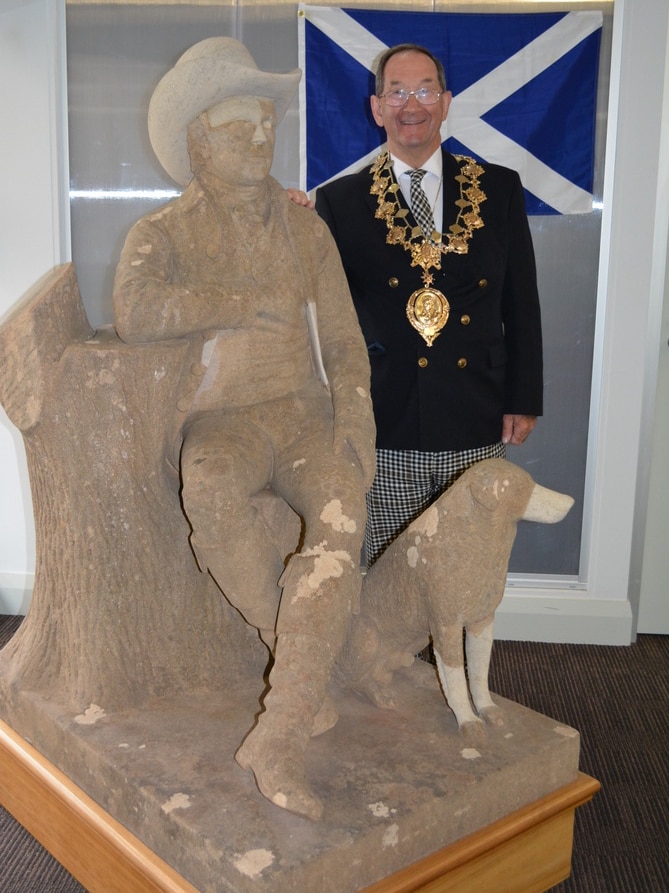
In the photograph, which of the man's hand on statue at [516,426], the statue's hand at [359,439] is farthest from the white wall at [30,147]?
the statue's hand at [359,439]

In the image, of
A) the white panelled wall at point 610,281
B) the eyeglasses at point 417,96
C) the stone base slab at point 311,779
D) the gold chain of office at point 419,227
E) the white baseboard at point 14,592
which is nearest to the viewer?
the stone base slab at point 311,779

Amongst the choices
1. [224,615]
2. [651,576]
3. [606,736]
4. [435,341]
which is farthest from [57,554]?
[651,576]

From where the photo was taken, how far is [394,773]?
1.84 m

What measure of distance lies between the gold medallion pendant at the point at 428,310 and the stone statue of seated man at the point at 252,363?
43 cm

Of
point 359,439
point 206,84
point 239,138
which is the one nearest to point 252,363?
point 359,439

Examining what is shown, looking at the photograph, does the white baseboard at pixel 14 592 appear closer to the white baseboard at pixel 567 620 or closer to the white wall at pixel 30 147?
the white wall at pixel 30 147

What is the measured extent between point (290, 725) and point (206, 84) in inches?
49.6

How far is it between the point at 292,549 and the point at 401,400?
25.0 inches

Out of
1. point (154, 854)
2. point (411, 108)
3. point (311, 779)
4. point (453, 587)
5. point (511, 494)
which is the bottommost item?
point (154, 854)

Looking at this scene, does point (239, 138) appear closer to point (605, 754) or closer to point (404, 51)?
point (404, 51)

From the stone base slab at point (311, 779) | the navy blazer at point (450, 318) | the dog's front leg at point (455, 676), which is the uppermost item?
the navy blazer at point (450, 318)

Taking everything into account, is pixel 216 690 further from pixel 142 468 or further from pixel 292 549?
pixel 142 468

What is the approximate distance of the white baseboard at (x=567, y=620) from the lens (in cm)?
359

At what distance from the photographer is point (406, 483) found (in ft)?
8.57
